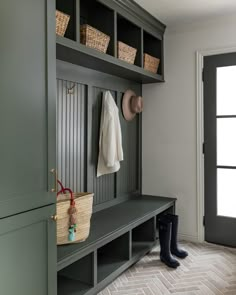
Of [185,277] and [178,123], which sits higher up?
[178,123]

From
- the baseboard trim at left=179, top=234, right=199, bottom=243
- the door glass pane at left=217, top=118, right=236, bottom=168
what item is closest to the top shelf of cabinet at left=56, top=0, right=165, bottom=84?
the door glass pane at left=217, top=118, right=236, bottom=168

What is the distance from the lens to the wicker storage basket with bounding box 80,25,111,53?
2514mm

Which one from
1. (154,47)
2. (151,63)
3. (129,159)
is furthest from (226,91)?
(129,159)

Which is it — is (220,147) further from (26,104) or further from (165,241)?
(26,104)

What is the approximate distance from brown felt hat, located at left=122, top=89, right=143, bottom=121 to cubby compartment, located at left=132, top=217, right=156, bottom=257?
4.06ft

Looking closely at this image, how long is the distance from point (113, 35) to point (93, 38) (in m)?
0.33

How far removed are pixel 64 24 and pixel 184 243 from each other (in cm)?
270

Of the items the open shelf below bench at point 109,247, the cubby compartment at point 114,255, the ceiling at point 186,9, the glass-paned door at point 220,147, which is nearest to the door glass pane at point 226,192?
the glass-paned door at point 220,147

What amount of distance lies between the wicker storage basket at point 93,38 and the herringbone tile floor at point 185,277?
2021 mm

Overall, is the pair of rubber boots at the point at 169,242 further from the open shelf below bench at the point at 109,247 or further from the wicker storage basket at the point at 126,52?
the wicker storage basket at the point at 126,52

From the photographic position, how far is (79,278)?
7.98ft

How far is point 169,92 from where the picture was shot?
3.80 metres

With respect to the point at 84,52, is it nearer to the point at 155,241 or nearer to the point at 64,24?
the point at 64,24

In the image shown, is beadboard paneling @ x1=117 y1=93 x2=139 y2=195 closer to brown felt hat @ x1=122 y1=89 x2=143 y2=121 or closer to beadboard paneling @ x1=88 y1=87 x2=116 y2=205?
brown felt hat @ x1=122 y1=89 x2=143 y2=121
